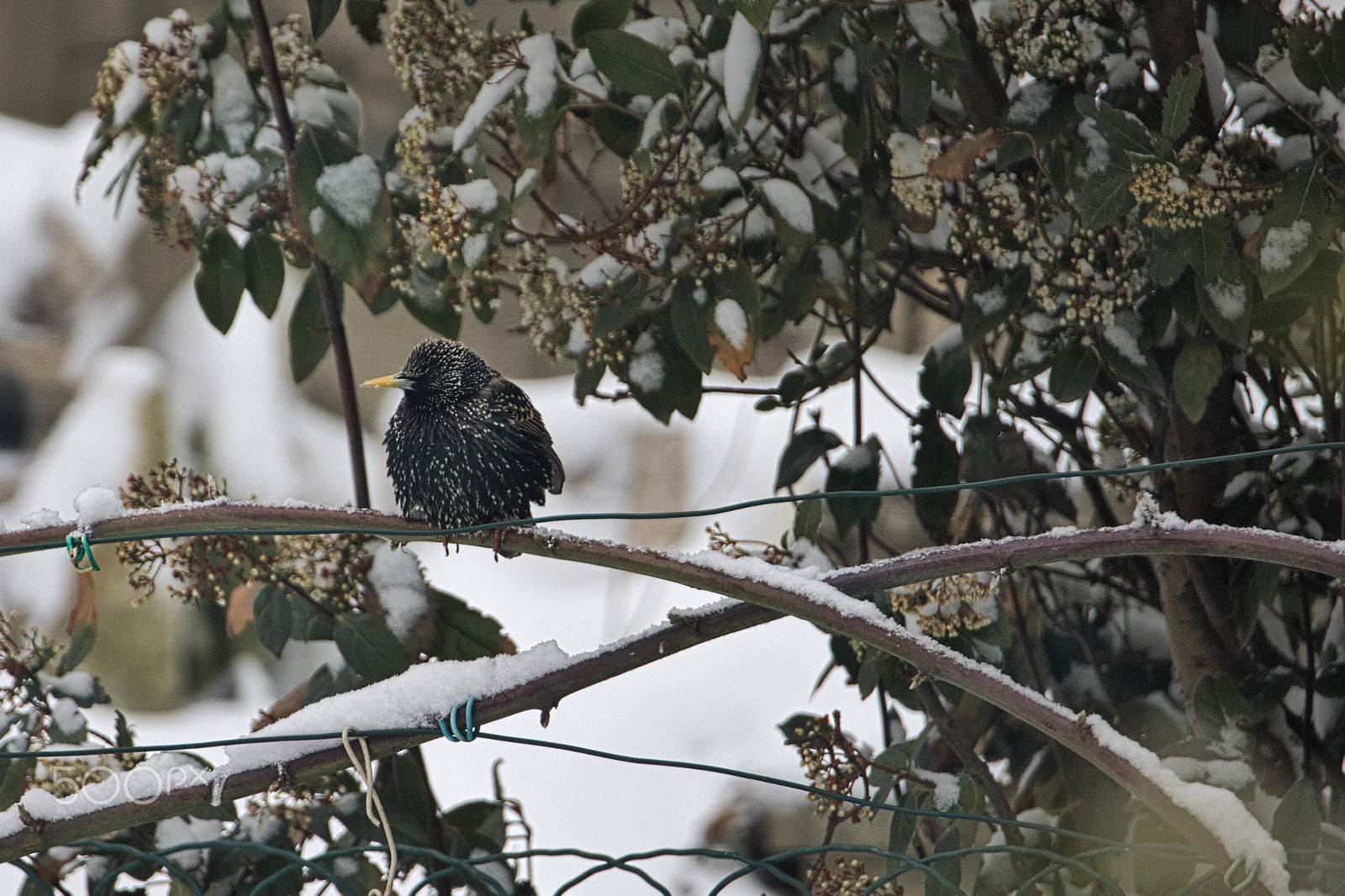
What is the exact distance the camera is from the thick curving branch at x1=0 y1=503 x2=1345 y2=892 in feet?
3.88

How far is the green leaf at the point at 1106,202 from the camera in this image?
150cm

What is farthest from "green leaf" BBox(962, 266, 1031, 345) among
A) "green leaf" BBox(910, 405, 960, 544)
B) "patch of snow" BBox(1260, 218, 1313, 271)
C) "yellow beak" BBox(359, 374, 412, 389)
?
"yellow beak" BBox(359, 374, 412, 389)

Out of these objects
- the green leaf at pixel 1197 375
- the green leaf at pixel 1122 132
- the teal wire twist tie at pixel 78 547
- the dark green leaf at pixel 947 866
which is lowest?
the dark green leaf at pixel 947 866

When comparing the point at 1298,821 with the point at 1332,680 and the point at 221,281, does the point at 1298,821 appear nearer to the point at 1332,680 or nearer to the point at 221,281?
the point at 1332,680

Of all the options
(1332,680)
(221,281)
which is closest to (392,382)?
(221,281)

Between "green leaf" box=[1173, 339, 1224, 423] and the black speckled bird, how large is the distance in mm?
848

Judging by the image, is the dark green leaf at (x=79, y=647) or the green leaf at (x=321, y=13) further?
the dark green leaf at (x=79, y=647)

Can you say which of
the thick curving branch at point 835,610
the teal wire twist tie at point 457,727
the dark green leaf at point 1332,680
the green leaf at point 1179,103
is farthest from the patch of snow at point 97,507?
the dark green leaf at point 1332,680

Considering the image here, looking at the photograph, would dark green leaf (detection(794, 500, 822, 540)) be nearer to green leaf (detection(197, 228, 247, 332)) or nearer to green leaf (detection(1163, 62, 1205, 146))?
green leaf (detection(1163, 62, 1205, 146))

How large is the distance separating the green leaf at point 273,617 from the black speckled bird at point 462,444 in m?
0.21

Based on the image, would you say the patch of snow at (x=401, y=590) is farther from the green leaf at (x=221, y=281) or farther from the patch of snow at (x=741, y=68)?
the patch of snow at (x=741, y=68)

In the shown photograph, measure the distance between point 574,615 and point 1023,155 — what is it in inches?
95.8

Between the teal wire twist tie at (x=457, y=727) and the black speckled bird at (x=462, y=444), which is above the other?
the black speckled bird at (x=462, y=444)

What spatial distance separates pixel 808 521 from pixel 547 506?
5.72 ft
